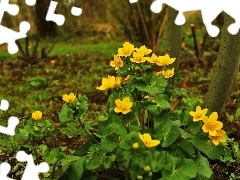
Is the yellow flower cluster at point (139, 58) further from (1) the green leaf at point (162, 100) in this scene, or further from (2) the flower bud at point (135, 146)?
(2) the flower bud at point (135, 146)

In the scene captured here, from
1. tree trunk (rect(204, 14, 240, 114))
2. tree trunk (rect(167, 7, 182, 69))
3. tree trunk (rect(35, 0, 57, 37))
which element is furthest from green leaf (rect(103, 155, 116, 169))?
tree trunk (rect(35, 0, 57, 37))

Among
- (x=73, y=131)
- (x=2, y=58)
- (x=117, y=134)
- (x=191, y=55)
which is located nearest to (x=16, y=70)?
(x=2, y=58)

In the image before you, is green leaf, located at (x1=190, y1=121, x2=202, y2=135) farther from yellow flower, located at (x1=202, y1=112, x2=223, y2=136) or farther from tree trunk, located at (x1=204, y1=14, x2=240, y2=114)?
tree trunk, located at (x1=204, y1=14, x2=240, y2=114)

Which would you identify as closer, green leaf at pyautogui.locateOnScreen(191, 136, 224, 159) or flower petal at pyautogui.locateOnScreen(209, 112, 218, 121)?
flower petal at pyautogui.locateOnScreen(209, 112, 218, 121)

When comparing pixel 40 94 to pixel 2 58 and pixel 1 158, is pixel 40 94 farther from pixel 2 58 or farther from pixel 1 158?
pixel 2 58

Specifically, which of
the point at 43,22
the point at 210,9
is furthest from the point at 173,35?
the point at 43,22

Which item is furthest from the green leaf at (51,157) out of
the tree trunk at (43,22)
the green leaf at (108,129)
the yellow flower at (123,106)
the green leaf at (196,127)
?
the tree trunk at (43,22)

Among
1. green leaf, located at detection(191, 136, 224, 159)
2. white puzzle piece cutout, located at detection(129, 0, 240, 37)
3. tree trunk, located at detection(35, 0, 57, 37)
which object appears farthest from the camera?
tree trunk, located at detection(35, 0, 57, 37)
